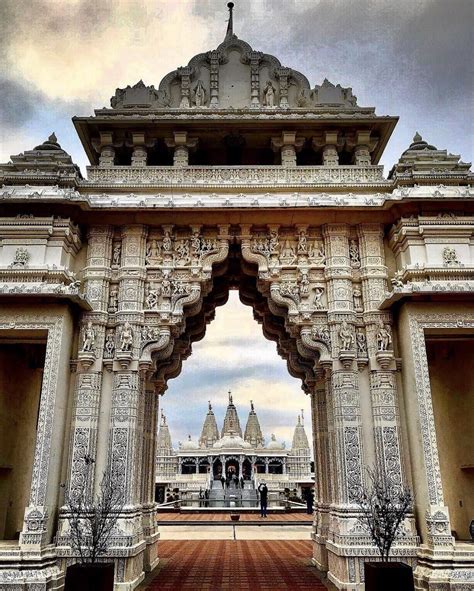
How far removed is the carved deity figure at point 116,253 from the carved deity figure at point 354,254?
6.19 m

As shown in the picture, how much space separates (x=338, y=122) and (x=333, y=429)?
28.6 feet

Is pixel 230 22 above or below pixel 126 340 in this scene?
above

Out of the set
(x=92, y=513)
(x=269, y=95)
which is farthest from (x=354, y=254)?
(x=92, y=513)

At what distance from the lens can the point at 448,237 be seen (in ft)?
41.3

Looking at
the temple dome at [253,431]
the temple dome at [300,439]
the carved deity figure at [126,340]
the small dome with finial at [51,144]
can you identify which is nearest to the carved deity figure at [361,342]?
the carved deity figure at [126,340]

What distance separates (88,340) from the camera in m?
12.1

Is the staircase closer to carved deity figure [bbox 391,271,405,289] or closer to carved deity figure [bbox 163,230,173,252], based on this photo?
carved deity figure [bbox 163,230,173,252]

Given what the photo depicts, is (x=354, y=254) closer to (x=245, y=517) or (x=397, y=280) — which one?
(x=397, y=280)

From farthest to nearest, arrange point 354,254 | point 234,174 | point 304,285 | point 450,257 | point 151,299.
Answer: point 234,174, point 354,254, point 304,285, point 151,299, point 450,257

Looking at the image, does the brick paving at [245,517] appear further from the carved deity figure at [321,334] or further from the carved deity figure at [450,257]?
the carved deity figure at [450,257]

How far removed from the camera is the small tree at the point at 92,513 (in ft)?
32.8

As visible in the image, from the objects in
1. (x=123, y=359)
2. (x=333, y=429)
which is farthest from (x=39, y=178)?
(x=333, y=429)

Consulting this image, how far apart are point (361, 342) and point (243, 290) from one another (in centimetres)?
489

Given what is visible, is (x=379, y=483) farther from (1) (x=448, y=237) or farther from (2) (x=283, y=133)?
(2) (x=283, y=133)
